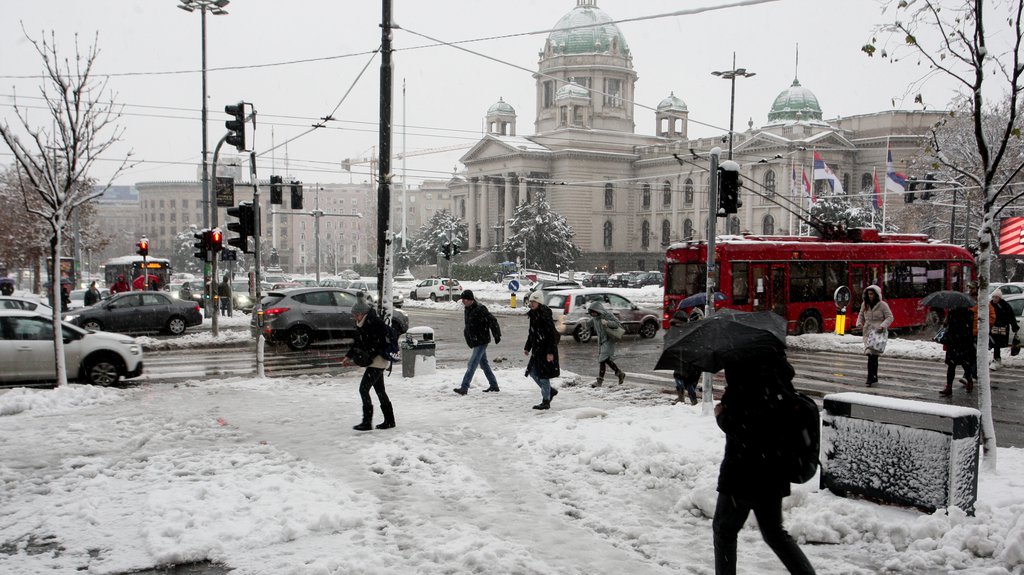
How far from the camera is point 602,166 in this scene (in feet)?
315

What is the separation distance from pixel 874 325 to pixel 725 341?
34.6ft

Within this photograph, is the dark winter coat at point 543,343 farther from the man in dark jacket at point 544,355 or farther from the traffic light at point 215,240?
the traffic light at point 215,240

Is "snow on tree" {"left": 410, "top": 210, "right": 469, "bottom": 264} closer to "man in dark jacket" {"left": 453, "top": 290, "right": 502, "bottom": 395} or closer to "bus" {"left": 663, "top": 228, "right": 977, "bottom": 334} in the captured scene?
"bus" {"left": 663, "top": 228, "right": 977, "bottom": 334}

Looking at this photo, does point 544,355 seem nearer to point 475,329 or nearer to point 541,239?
point 475,329

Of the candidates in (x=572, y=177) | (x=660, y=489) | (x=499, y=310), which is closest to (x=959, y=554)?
(x=660, y=489)

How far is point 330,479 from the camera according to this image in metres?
7.75

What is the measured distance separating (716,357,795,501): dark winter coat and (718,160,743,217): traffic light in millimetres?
6579

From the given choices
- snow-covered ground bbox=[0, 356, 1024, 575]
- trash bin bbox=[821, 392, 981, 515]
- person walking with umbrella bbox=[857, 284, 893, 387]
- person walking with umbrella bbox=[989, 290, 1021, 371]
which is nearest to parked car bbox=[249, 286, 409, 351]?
snow-covered ground bbox=[0, 356, 1024, 575]

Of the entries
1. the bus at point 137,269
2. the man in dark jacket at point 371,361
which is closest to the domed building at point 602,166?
the bus at point 137,269

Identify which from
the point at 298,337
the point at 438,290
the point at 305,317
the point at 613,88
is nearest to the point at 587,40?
the point at 613,88

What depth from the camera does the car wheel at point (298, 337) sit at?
66.5 ft

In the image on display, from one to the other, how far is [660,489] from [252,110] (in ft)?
59.3

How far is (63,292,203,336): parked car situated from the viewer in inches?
879

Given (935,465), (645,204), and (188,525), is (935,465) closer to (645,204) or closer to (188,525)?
(188,525)
